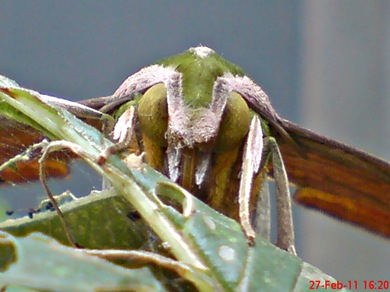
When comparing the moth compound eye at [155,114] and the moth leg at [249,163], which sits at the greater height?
the moth compound eye at [155,114]

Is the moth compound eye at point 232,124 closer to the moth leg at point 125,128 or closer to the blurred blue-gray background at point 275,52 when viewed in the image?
the moth leg at point 125,128

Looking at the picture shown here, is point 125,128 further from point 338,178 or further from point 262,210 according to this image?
point 338,178

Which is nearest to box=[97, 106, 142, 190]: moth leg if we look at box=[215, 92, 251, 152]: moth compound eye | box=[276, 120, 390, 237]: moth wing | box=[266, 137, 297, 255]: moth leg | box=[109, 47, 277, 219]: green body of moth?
box=[109, 47, 277, 219]: green body of moth

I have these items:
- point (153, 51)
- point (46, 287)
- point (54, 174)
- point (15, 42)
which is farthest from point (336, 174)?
point (15, 42)

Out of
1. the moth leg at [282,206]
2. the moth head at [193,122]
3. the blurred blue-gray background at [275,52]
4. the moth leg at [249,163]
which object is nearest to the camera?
the moth leg at [249,163]

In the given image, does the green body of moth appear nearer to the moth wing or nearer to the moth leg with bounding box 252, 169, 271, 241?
the moth leg with bounding box 252, 169, 271, 241

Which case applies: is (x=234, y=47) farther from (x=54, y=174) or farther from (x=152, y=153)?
(x=152, y=153)

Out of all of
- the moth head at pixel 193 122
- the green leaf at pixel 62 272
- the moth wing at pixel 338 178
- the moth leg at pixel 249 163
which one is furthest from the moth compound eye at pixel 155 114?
the green leaf at pixel 62 272
